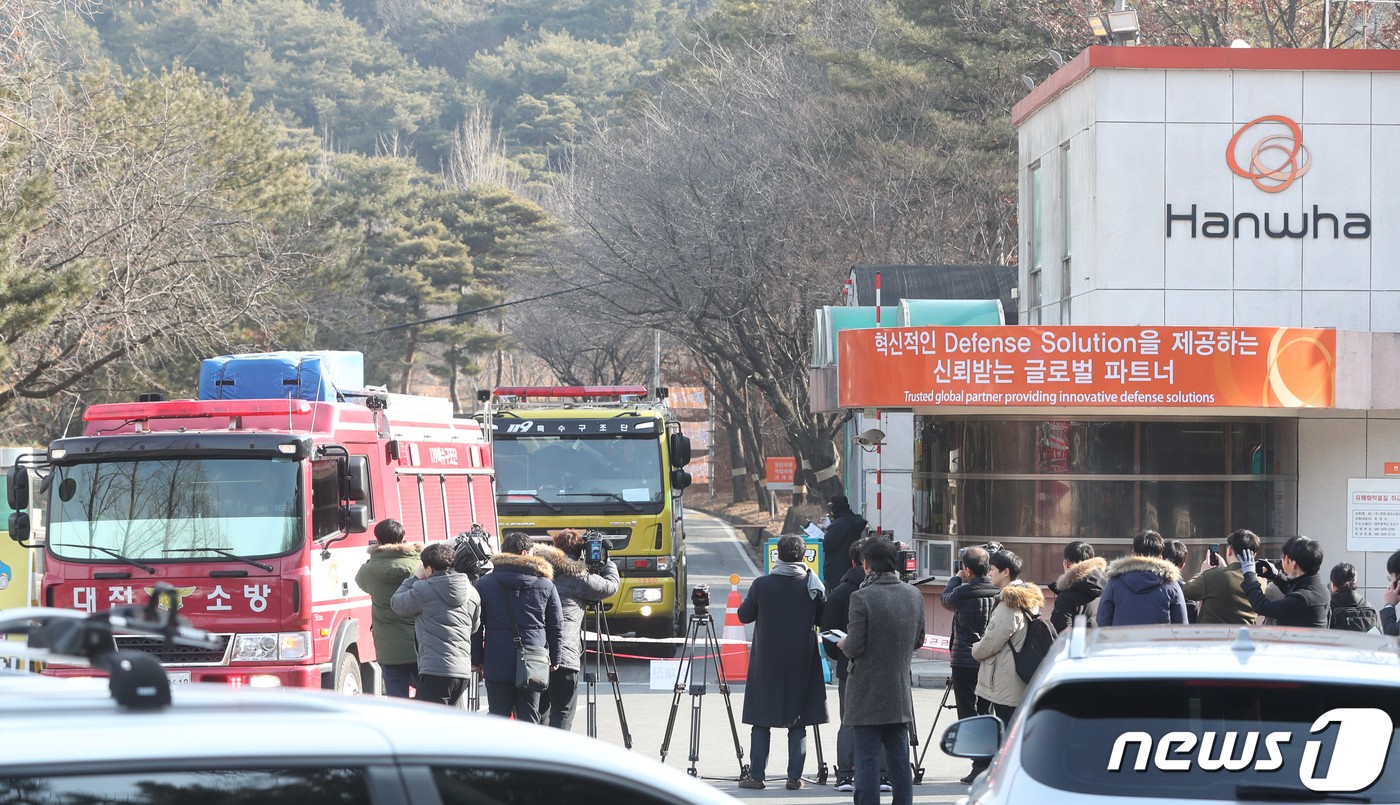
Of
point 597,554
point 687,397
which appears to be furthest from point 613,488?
point 687,397

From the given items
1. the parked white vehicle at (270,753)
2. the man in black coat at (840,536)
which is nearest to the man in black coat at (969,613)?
the man in black coat at (840,536)

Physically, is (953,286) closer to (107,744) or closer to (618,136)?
(618,136)

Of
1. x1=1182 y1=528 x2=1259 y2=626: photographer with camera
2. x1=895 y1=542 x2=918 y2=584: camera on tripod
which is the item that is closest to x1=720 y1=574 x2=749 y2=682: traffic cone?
x1=895 y1=542 x2=918 y2=584: camera on tripod

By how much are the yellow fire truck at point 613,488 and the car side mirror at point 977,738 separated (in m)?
12.7

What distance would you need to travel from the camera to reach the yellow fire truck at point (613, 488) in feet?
61.4

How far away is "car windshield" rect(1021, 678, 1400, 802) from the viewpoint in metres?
4.32

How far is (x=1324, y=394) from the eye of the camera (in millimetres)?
16938

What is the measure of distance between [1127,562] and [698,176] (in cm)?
3177

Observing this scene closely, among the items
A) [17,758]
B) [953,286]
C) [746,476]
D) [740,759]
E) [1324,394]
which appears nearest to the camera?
[17,758]

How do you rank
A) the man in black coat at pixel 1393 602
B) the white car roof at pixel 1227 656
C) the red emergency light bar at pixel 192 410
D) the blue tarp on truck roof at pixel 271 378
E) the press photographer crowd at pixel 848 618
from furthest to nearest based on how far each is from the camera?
1. the blue tarp on truck roof at pixel 271 378
2. the red emergency light bar at pixel 192 410
3. the man in black coat at pixel 1393 602
4. the press photographer crowd at pixel 848 618
5. the white car roof at pixel 1227 656

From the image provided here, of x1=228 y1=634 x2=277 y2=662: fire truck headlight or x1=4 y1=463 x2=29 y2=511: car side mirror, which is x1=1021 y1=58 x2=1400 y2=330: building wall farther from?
x1=4 y1=463 x2=29 y2=511: car side mirror

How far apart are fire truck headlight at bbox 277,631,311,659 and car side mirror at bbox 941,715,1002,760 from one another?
6.57 meters

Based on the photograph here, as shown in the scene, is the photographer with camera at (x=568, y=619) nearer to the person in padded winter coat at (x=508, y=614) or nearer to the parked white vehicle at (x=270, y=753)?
the person in padded winter coat at (x=508, y=614)

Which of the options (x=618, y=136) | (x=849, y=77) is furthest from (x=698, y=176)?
(x=618, y=136)
